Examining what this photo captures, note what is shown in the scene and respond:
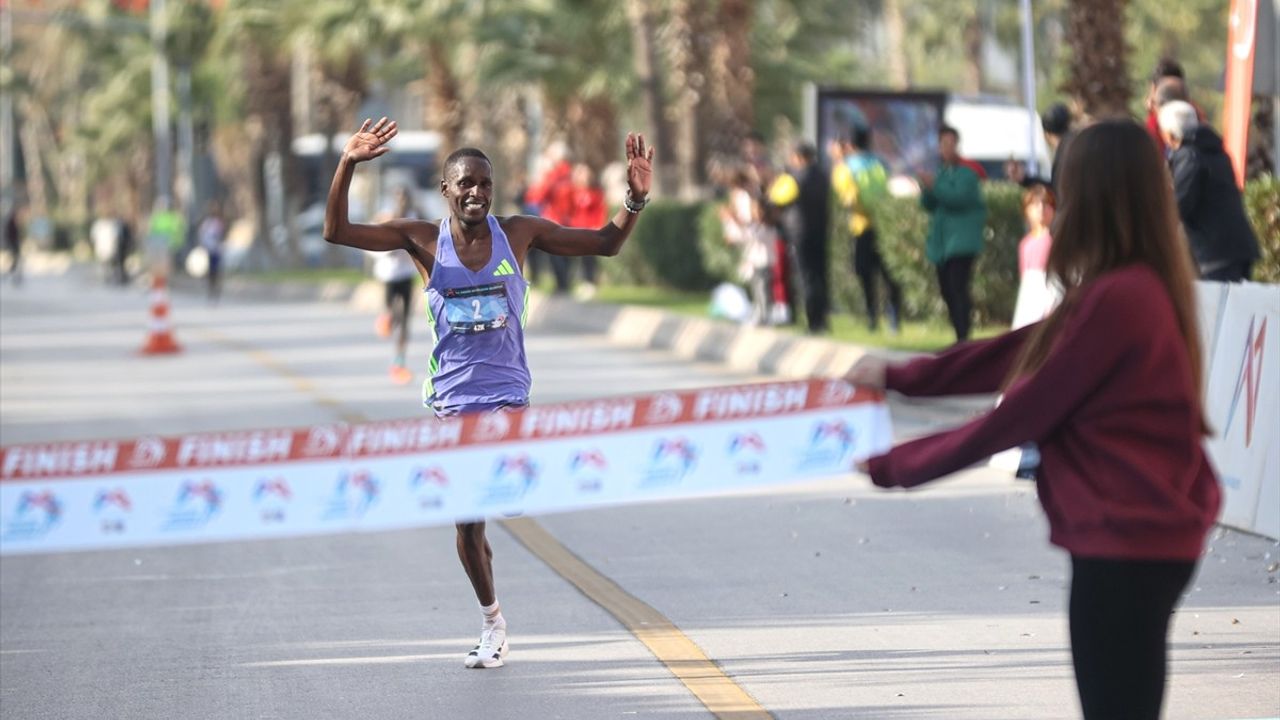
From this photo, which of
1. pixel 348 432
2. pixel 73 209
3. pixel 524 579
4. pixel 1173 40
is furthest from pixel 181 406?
pixel 73 209

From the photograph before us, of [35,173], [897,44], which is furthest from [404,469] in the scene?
[35,173]

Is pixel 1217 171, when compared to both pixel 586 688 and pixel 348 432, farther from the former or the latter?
pixel 348 432

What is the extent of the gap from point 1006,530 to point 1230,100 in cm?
492

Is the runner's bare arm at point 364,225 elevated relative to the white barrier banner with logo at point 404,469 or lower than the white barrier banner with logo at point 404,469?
elevated

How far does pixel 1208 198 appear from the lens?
1213 cm

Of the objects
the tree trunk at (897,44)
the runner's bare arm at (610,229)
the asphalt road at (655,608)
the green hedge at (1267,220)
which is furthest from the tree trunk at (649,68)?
the tree trunk at (897,44)

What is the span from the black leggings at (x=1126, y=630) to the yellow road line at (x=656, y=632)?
236cm

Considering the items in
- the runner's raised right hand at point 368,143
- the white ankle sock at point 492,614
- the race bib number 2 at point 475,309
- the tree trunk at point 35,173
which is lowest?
the tree trunk at point 35,173

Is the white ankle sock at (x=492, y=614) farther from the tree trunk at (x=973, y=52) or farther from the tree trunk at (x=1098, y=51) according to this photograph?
the tree trunk at (x=973, y=52)

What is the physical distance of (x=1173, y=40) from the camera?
189 ft

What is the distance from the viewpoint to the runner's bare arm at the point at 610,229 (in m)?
7.37

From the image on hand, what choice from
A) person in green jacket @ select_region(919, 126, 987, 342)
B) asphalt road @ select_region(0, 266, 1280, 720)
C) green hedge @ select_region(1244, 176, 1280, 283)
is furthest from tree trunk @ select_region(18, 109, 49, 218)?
asphalt road @ select_region(0, 266, 1280, 720)

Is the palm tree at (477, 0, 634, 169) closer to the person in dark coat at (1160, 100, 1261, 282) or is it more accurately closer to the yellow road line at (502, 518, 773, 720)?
the person in dark coat at (1160, 100, 1261, 282)

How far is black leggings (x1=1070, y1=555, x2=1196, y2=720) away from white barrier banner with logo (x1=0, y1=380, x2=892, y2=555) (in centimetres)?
91
